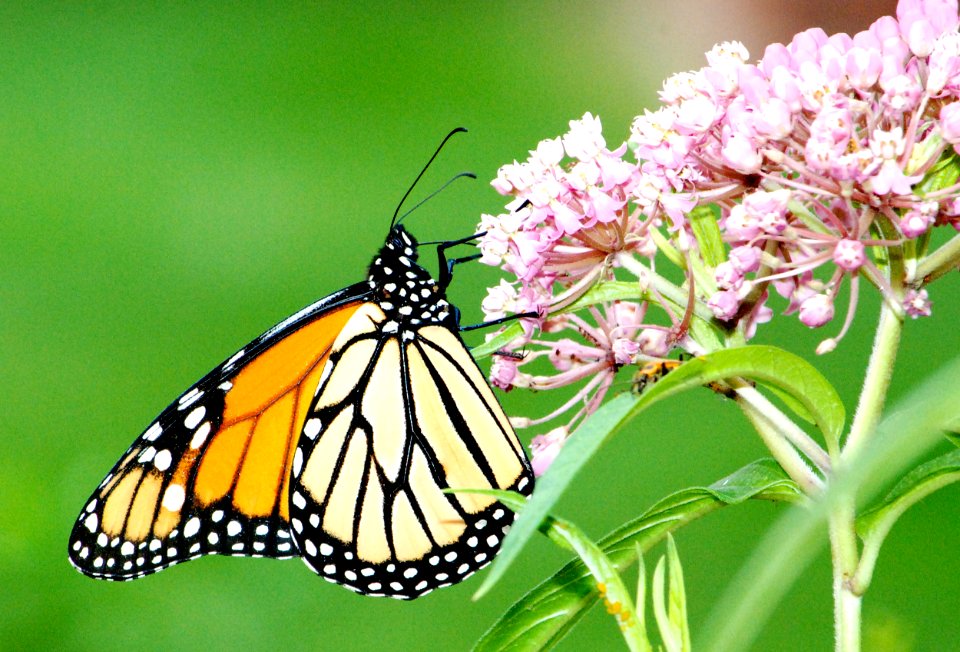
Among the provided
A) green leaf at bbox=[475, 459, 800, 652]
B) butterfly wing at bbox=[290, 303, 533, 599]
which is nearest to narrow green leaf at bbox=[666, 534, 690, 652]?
green leaf at bbox=[475, 459, 800, 652]

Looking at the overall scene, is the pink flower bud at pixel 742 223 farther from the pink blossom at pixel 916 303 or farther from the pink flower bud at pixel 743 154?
the pink blossom at pixel 916 303

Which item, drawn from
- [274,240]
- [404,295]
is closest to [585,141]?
[404,295]

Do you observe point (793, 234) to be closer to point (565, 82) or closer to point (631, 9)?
point (565, 82)

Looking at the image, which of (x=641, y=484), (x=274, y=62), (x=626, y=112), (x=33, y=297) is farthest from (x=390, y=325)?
A: (x=274, y=62)

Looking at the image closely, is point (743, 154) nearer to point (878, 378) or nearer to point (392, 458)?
point (878, 378)

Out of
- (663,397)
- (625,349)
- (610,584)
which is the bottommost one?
(610,584)

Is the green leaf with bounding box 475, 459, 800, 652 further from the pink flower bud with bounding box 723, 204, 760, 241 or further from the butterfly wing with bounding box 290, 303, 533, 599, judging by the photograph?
the butterfly wing with bounding box 290, 303, 533, 599

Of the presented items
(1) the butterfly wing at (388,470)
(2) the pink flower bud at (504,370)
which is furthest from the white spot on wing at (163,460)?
(2) the pink flower bud at (504,370)
